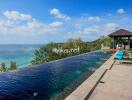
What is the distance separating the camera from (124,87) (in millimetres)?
7496

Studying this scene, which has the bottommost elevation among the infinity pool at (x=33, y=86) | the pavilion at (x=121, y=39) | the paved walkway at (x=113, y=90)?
the infinity pool at (x=33, y=86)

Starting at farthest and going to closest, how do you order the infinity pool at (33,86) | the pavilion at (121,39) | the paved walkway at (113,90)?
the pavilion at (121,39)
the infinity pool at (33,86)
the paved walkway at (113,90)

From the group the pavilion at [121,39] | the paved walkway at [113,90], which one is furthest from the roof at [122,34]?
the paved walkway at [113,90]

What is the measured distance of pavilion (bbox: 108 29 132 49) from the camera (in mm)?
29641

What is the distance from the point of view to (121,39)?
33.5 metres

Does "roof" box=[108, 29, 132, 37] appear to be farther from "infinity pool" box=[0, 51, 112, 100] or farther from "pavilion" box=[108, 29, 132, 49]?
"infinity pool" box=[0, 51, 112, 100]

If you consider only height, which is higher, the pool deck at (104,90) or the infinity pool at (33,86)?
the pool deck at (104,90)

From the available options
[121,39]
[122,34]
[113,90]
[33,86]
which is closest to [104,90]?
[113,90]

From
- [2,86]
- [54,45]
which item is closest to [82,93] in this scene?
[2,86]

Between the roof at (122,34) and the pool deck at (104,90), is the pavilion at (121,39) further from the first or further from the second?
the pool deck at (104,90)

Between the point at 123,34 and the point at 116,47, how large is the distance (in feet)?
7.81

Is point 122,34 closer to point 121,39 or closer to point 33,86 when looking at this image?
point 121,39

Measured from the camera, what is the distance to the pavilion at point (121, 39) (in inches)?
1167

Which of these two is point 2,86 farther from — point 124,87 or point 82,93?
point 124,87
